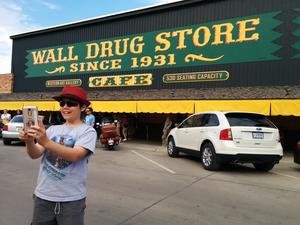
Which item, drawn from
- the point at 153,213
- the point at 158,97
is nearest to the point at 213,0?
the point at 158,97

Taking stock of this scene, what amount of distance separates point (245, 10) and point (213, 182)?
432 inches

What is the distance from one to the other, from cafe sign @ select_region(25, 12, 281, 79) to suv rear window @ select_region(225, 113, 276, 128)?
690 cm

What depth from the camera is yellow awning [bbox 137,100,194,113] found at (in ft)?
55.2

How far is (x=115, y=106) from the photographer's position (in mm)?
19594

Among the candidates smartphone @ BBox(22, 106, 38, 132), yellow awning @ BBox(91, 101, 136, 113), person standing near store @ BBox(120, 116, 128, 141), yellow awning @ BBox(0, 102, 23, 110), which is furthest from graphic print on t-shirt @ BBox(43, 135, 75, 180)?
yellow awning @ BBox(0, 102, 23, 110)

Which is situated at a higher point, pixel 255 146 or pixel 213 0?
pixel 213 0

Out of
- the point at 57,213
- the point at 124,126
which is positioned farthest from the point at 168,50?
the point at 57,213

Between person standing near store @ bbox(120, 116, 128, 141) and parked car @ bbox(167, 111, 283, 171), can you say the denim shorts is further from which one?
person standing near store @ bbox(120, 116, 128, 141)

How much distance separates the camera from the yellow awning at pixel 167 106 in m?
16.8

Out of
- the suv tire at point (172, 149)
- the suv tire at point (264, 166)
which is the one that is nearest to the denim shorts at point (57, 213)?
the suv tire at point (264, 166)

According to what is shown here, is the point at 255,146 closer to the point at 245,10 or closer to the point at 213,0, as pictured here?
the point at 245,10

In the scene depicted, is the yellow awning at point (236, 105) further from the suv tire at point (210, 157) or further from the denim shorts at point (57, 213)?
the denim shorts at point (57, 213)

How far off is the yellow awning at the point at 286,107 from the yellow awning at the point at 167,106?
3753 mm

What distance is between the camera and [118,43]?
837 inches
